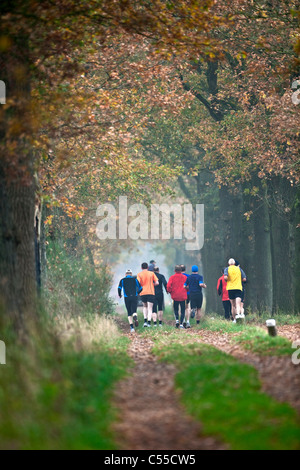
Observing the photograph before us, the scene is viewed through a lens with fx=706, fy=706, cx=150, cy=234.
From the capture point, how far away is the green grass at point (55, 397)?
7.05 meters

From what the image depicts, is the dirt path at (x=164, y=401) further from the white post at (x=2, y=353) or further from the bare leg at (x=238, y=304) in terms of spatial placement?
the bare leg at (x=238, y=304)

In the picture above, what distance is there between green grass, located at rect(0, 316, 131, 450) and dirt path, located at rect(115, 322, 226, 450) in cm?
20

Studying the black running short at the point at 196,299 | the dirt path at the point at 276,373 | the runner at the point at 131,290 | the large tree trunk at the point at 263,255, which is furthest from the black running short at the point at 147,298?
the dirt path at the point at 276,373

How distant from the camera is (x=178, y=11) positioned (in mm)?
13914

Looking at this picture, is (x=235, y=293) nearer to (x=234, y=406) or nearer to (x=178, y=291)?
(x=178, y=291)

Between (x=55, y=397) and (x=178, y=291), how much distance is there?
593 inches

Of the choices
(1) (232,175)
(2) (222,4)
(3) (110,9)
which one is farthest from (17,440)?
(1) (232,175)

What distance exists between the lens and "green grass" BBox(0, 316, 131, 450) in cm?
705

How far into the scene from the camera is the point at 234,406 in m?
8.33

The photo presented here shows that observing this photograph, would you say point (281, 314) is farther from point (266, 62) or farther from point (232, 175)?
point (266, 62)

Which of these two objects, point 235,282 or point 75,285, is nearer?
point 75,285

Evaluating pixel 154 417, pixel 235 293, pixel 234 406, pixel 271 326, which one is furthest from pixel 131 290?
pixel 234 406

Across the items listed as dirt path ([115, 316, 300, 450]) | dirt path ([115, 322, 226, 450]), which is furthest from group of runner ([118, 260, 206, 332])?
dirt path ([115, 322, 226, 450])
